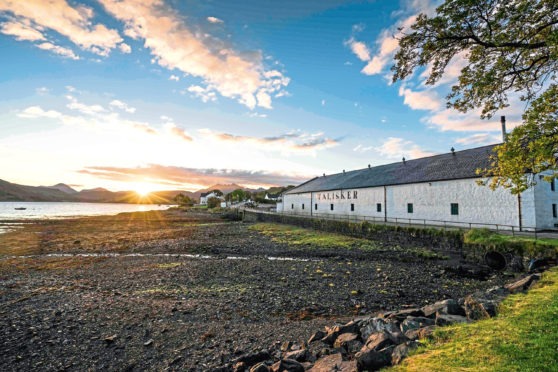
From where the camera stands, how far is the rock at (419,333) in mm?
5258

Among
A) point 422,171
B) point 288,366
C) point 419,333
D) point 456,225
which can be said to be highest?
point 422,171

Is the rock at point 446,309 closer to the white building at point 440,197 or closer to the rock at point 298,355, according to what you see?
the rock at point 298,355

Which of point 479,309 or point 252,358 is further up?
point 479,309

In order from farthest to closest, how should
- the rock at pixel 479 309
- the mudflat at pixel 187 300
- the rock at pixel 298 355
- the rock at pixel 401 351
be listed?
the mudflat at pixel 187 300 < the rock at pixel 479 309 < the rock at pixel 298 355 < the rock at pixel 401 351

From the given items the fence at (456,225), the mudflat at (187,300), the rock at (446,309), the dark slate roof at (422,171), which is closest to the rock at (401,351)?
the rock at (446,309)

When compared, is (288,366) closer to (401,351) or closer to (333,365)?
(333,365)

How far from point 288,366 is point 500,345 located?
3.83 metres

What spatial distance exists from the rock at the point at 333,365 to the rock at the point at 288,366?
9.6 inches

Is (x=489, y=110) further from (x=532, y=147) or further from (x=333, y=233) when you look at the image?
(x=333, y=233)

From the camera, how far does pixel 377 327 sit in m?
6.23

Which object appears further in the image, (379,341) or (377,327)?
(377,327)

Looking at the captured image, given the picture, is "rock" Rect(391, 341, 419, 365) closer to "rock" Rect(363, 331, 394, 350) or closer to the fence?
"rock" Rect(363, 331, 394, 350)

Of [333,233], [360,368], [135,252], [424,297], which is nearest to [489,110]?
[424,297]

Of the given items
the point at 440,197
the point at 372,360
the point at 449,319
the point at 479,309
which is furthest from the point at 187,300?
the point at 440,197
